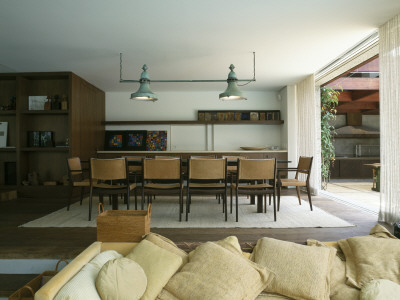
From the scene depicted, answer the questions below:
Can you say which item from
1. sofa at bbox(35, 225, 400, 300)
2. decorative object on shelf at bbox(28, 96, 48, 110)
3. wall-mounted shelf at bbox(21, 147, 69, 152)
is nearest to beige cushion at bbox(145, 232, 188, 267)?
sofa at bbox(35, 225, 400, 300)

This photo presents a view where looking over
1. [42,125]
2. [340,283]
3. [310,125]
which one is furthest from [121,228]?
[310,125]

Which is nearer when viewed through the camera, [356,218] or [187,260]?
[187,260]

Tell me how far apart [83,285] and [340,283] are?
4.91 feet

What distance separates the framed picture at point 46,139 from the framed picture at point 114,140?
1766 millimetres

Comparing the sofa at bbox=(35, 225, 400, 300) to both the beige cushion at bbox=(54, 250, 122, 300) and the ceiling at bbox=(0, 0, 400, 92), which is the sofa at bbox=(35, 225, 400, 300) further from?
the ceiling at bbox=(0, 0, 400, 92)

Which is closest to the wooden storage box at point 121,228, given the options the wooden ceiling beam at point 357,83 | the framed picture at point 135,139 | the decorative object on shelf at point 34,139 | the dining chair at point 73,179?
the dining chair at point 73,179

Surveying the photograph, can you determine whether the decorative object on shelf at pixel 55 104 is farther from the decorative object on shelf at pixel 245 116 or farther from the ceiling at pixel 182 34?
the decorative object on shelf at pixel 245 116

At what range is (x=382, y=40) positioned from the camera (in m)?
3.76

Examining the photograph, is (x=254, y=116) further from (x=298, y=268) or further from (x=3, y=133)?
(x=298, y=268)

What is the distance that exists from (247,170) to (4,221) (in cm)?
319

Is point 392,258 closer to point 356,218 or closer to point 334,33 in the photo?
point 356,218

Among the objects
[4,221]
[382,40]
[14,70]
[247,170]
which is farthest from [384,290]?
[14,70]

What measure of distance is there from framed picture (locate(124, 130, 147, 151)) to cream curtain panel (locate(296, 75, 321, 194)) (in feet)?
13.5

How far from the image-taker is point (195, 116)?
8.03 meters
